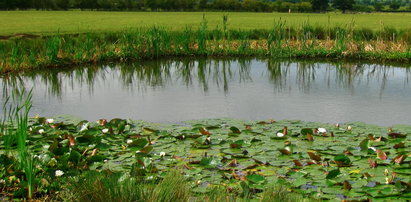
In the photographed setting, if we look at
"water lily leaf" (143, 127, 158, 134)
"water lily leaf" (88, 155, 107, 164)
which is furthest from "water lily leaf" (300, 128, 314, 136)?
"water lily leaf" (88, 155, 107, 164)

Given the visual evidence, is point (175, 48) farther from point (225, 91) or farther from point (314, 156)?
point (314, 156)

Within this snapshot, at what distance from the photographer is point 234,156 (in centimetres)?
436

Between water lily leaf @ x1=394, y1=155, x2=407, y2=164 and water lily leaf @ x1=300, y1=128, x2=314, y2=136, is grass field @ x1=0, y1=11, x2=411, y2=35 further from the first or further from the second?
water lily leaf @ x1=394, y1=155, x2=407, y2=164

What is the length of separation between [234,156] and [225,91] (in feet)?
11.2

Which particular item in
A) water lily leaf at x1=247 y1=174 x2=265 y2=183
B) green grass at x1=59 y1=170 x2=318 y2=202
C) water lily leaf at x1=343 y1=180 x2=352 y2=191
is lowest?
water lily leaf at x1=343 y1=180 x2=352 y2=191

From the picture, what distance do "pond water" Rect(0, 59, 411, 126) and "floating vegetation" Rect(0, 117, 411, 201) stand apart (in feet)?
2.11

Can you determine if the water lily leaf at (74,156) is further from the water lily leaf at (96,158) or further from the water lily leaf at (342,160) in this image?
the water lily leaf at (342,160)

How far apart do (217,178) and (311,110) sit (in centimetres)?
283

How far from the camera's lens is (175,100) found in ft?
23.2

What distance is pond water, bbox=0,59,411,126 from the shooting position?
20.5ft

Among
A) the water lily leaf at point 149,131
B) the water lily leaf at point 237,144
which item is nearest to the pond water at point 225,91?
the water lily leaf at point 149,131

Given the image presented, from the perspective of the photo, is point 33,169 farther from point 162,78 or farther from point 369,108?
point 162,78

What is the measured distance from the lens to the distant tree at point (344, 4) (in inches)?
1572

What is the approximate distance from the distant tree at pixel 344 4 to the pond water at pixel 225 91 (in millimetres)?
31475
